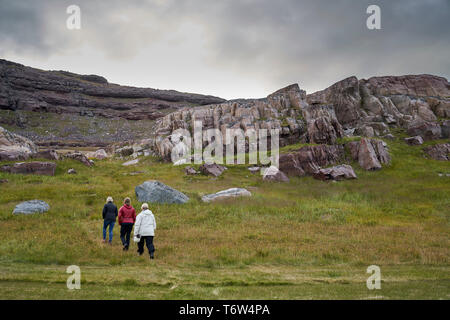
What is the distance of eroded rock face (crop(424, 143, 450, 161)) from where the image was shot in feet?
165

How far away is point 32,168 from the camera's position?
3819cm

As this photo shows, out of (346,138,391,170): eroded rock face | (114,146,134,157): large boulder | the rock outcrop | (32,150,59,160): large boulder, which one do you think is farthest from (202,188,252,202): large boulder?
the rock outcrop

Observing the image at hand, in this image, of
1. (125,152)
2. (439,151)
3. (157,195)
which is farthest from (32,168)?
(439,151)

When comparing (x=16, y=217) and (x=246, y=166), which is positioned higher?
(x=246, y=166)

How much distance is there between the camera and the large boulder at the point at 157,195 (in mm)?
27766

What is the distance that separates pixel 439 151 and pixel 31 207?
204ft

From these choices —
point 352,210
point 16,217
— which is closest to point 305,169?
point 352,210

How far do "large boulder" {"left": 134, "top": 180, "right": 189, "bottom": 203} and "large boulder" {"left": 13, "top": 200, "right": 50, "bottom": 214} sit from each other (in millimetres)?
8075

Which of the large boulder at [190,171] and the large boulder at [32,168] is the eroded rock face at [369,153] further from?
the large boulder at [32,168]

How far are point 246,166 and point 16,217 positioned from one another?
3360 cm

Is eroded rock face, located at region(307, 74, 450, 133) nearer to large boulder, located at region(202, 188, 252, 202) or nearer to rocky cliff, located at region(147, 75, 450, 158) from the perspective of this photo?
rocky cliff, located at region(147, 75, 450, 158)

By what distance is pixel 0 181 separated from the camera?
1259 inches

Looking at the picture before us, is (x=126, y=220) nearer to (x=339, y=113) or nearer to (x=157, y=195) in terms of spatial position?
(x=157, y=195)
